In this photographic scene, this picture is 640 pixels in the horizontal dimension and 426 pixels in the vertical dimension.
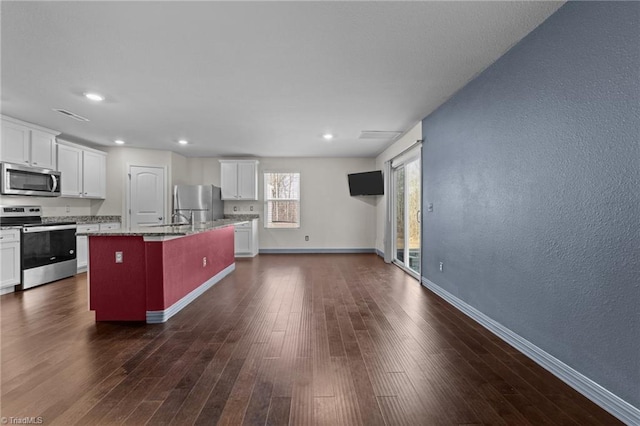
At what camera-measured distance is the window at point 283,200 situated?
779cm

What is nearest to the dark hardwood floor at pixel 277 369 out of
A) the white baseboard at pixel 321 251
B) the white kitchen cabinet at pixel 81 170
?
the white kitchen cabinet at pixel 81 170

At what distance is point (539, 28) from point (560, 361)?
2.39 m

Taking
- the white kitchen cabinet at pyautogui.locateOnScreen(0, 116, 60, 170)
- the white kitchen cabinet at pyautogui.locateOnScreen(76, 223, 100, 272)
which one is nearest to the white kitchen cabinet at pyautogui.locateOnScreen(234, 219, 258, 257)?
the white kitchen cabinet at pyautogui.locateOnScreen(76, 223, 100, 272)

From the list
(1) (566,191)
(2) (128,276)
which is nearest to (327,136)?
(2) (128,276)

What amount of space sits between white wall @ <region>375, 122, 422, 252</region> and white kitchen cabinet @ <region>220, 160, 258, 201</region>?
3.04 m

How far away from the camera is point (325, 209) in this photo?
785 centimetres

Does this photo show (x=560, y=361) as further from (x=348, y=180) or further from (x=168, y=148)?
(x=168, y=148)

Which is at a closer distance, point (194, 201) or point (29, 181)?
point (29, 181)

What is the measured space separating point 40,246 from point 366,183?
6204mm

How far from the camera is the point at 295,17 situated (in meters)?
2.14

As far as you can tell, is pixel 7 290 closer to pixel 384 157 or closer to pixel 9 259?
pixel 9 259

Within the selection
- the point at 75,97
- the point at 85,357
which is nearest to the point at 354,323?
the point at 85,357

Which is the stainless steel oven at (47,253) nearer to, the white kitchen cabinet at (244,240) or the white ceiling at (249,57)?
the white ceiling at (249,57)

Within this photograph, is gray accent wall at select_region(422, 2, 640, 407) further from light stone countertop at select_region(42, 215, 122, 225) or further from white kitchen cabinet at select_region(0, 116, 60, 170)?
light stone countertop at select_region(42, 215, 122, 225)
